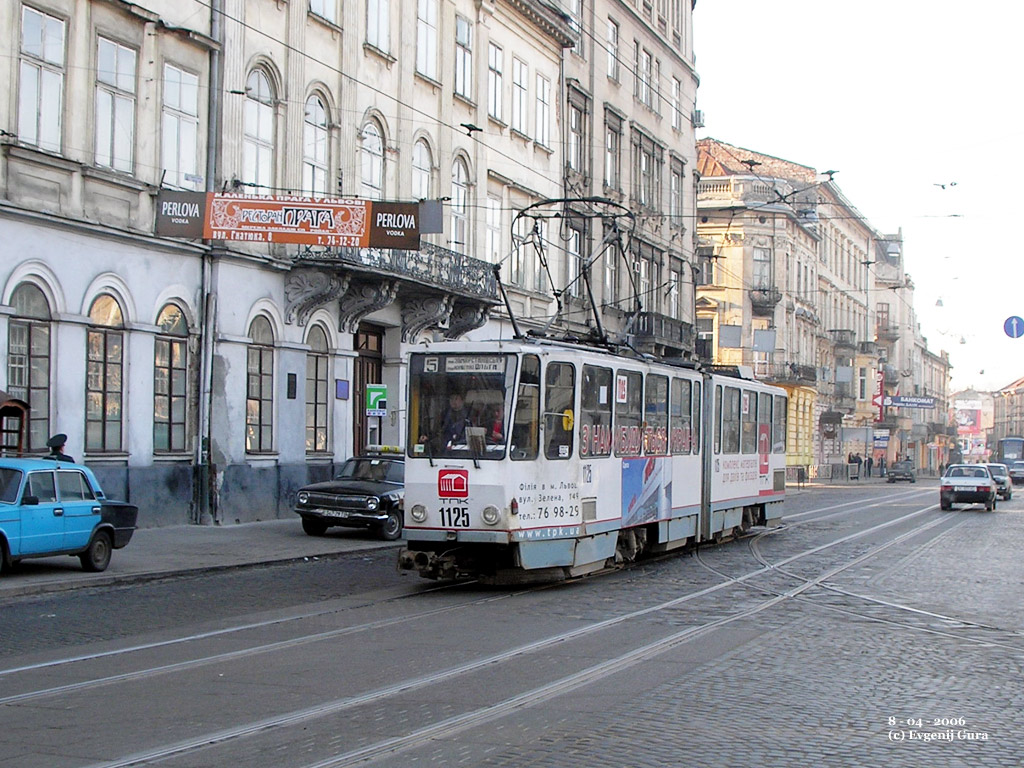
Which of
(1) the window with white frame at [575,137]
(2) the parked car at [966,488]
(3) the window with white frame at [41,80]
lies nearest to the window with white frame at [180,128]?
(3) the window with white frame at [41,80]

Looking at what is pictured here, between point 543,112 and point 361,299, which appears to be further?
point 543,112

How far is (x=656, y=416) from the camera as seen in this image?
19.0m

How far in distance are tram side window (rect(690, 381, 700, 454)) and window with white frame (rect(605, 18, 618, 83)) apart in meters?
26.4

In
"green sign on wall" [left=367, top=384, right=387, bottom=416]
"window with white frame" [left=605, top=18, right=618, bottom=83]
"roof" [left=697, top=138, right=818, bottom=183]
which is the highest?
"roof" [left=697, top=138, right=818, bottom=183]

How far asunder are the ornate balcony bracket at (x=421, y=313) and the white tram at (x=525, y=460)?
13834 mm

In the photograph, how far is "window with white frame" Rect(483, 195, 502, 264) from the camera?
36062 millimetres

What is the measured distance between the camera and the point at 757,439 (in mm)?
24844

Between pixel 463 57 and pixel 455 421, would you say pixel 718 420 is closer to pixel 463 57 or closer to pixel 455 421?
pixel 455 421

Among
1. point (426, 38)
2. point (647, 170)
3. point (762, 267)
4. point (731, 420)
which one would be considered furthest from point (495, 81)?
point (762, 267)

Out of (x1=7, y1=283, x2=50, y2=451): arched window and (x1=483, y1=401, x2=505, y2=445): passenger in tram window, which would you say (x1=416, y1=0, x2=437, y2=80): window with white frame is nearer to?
(x1=7, y1=283, x2=50, y2=451): arched window

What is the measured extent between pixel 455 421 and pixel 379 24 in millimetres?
17934

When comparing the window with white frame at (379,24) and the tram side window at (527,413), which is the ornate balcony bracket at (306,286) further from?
the tram side window at (527,413)

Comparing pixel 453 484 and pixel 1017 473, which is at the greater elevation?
pixel 453 484

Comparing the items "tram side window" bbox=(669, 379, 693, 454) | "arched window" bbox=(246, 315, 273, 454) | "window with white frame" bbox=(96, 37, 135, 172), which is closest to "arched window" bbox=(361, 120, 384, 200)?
"arched window" bbox=(246, 315, 273, 454)
